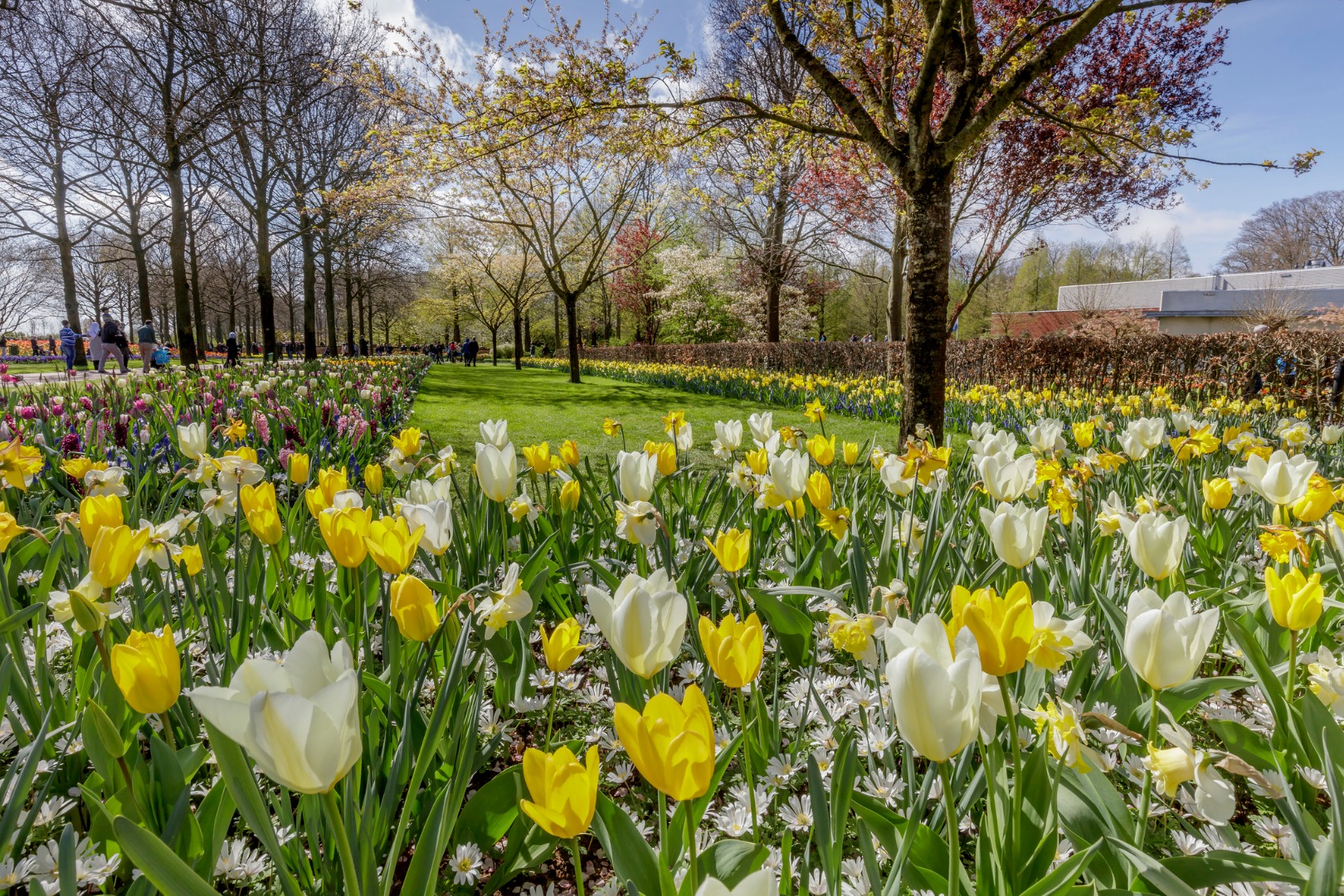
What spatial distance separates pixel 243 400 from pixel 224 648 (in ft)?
16.2

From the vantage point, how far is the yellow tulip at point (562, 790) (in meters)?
0.65

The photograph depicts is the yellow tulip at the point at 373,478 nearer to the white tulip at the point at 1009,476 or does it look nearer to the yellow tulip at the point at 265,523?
the yellow tulip at the point at 265,523

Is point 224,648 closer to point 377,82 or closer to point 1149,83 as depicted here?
point 377,82

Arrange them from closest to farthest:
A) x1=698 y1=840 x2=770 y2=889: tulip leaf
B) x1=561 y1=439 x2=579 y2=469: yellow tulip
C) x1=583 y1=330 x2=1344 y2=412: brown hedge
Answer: x1=698 y1=840 x2=770 y2=889: tulip leaf < x1=561 y1=439 x2=579 y2=469: yellow tulip < x1=583 y1=330 x2=1344 y2=412: brown hedge

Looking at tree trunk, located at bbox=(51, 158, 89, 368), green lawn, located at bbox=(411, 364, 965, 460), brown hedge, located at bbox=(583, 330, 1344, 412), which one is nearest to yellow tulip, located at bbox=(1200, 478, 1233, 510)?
green lawn, located at bbox=(411, 364, 965, 460)

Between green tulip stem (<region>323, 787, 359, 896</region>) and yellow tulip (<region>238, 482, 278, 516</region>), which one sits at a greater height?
yellow tulip (<region>238, 482, 278, 516</region>)

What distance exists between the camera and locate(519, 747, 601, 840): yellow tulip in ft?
2.14

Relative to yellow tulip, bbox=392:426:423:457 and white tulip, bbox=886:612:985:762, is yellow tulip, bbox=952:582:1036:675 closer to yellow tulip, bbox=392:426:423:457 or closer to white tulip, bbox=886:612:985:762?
white tulip, bbox=886:612:985:762

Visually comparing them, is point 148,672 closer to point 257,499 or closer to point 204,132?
point 257,499

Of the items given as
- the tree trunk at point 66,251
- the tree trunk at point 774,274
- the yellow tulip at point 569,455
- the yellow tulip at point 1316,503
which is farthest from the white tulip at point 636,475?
the tree trunk at point 66,251

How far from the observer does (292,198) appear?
1661cm

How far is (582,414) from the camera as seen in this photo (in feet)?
32.5

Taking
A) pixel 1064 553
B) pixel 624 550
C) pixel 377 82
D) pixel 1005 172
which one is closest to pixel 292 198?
pixel 377 82

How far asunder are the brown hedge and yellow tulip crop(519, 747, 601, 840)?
8236 millimetres
